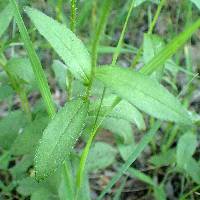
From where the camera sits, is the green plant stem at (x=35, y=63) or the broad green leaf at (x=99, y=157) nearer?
the green plant stem at (x=35, y=63)

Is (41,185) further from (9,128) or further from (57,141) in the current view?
(57,141)

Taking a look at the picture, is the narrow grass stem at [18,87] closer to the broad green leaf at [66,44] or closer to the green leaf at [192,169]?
the broad green leaf at [66,44]

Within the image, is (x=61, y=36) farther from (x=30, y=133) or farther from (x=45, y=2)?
(x=45, y=2)

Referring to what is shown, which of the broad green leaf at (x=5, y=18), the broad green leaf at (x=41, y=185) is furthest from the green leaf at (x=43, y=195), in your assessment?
the broad green leaf at (x=5, y=18)

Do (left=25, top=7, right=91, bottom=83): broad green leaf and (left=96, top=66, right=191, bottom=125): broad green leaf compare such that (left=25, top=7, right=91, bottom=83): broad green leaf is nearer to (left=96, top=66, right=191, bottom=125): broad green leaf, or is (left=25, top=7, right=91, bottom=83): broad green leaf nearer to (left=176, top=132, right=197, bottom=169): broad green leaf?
(left=96, top=66, right=191, bottom=125): broad green leaf

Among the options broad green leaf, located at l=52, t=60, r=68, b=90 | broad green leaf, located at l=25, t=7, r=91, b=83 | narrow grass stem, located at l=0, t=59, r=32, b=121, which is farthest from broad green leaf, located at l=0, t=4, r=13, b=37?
broad green leaf, located at l=25, t=7, r=91, b=83

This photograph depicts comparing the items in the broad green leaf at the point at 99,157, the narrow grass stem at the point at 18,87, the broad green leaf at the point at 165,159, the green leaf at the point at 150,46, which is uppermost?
the green leaf at the point at 150,46

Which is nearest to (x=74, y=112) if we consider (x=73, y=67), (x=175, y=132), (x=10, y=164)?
(x=73, y=67)

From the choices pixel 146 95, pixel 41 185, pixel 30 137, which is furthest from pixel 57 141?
pixel 41 185
